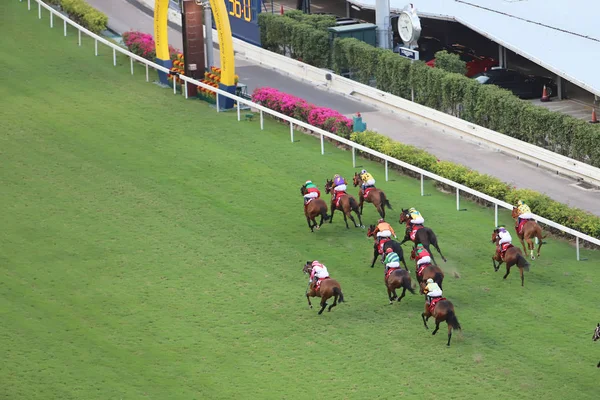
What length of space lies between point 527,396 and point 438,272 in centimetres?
298

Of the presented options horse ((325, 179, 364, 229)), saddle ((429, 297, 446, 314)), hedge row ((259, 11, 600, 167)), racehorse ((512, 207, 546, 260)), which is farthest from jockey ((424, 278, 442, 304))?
hedge row ((259, 11, 600, 167))

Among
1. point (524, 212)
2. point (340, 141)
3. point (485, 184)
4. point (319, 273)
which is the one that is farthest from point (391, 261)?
point (340, 141)

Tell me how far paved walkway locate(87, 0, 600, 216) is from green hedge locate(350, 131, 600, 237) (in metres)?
1.25

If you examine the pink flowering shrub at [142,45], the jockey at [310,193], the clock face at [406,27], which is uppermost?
the clock face at [406,27]

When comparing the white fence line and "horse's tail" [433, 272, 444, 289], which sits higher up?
the white fence line

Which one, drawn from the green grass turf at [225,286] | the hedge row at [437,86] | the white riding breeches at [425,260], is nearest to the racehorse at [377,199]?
the green grass turf at [225,286]

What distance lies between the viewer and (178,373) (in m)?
16.5

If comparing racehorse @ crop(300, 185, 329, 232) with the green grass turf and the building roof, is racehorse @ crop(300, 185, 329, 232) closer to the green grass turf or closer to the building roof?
the green grass turf

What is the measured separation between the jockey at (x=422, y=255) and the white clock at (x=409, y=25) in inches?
532

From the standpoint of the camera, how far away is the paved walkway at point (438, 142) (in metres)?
24.1

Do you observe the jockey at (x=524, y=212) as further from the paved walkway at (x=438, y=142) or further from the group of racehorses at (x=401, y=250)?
the paved walkway at (x=438, y=142)

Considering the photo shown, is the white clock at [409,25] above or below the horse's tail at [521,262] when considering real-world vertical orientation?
above

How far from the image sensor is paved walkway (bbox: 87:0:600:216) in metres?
24.1

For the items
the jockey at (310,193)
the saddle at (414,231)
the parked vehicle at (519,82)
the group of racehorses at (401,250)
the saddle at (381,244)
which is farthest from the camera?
the parked vehicle at (519,82)
